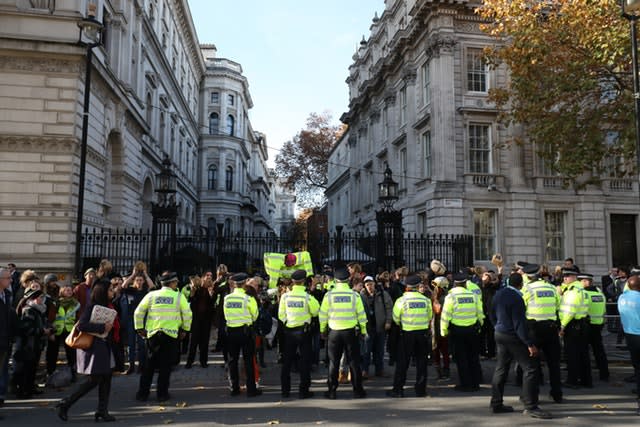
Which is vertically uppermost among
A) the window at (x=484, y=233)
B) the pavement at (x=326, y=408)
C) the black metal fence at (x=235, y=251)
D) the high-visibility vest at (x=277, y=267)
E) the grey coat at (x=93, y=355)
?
the window at (x=484, y=233)

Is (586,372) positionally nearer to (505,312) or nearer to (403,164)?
(505,312)

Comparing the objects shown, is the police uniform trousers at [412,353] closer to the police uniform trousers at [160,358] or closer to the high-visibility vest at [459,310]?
the high-visibility vest at [459,310]

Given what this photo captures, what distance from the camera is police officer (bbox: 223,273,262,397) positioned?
7.94 metres

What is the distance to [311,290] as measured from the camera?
10602 mm

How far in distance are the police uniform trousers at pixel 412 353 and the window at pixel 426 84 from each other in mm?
19966

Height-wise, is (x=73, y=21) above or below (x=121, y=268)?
above

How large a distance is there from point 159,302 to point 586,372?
275 inches

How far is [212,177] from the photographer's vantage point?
58.3m

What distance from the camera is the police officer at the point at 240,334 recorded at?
7.94m

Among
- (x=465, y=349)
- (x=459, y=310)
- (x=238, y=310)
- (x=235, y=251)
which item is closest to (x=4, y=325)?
(x=238, y=310)

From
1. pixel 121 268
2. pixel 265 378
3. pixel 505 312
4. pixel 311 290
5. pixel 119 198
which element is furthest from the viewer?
pixel 119 198

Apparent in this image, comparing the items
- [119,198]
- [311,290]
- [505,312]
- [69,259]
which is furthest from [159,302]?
[119,198]

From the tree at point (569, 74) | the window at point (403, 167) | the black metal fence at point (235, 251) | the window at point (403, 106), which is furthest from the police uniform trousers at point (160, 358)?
the window at point (403, 106)

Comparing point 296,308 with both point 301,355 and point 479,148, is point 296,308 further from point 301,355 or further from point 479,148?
point 479,148
